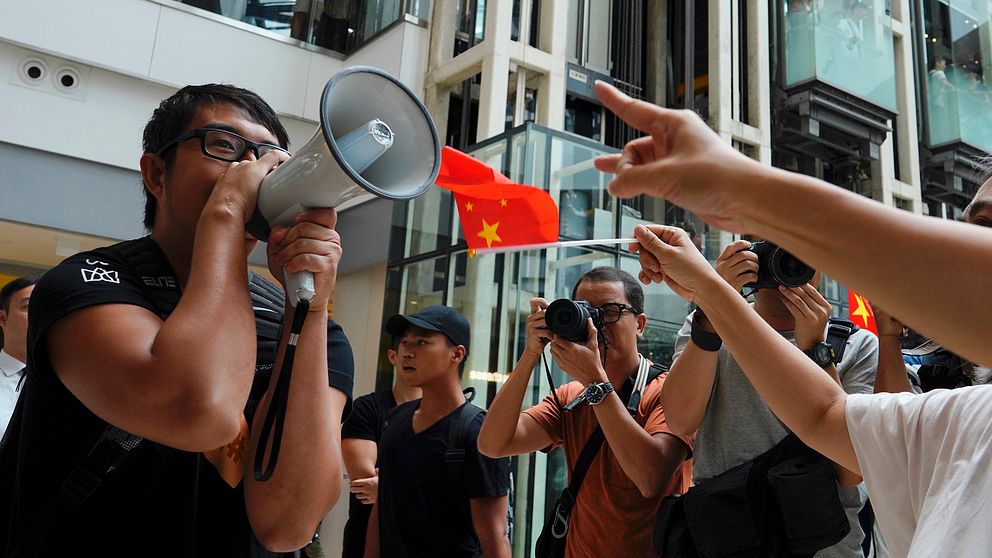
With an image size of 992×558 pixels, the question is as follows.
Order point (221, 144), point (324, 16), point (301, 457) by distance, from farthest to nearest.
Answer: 1. point (324, 16)
2. point (221, 144)
3. point (301, 457)

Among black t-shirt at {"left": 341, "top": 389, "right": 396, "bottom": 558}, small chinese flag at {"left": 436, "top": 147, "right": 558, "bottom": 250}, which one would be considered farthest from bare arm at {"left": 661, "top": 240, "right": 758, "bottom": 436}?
black t-shirt at {"left": 341, "top": 389, "right": 396, "bottom": 558}

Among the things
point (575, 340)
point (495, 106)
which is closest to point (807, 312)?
point (575, 340)

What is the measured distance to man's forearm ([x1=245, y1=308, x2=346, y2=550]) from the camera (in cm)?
131

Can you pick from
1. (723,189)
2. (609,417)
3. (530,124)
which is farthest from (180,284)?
(530,124)

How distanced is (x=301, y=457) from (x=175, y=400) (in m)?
0.25

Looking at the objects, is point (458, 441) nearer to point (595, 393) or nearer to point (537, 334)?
point (537, 334)

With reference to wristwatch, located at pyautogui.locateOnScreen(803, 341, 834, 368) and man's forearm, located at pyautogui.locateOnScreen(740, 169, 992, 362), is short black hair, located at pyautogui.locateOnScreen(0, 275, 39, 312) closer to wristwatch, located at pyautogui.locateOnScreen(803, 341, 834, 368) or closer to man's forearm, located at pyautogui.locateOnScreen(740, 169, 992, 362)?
wristwatch, located at pyautogui.locateOnScreen(803, 341, 834, 368)

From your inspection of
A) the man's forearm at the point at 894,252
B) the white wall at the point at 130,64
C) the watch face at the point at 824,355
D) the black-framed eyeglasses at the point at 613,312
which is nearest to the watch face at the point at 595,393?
the black-framed eyeglasses at the point at 613,312

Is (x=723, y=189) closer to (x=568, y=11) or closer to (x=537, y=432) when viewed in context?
(x=537, y=432)

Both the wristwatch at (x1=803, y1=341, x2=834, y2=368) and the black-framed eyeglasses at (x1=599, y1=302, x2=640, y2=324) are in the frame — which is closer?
the wristwatch at (x1=803, y1=341, x2=834, y2=368)

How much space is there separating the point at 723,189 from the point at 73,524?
1.03 meters

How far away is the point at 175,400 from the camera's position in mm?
1143

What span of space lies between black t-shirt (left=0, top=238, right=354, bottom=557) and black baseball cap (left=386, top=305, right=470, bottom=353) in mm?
2044

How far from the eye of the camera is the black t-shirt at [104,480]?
1201 millimetres
